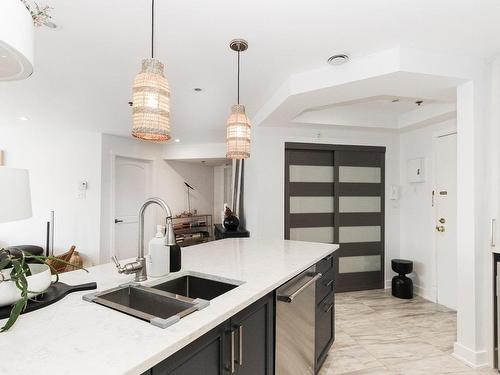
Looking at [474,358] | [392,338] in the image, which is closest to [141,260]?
[392,338]

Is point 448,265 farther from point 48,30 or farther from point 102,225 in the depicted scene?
point 102,225

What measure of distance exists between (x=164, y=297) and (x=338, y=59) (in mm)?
2006

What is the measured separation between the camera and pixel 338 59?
2094 mm

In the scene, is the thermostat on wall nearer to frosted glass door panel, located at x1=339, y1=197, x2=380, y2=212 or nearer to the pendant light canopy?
frosted glass door panel, located at x1=339, y1=197, x2=380, y2=212

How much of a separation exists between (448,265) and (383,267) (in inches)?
33.2

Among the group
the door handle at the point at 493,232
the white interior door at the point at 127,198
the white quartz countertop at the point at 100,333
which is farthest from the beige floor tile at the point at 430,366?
the white interior door at the point at 127,198

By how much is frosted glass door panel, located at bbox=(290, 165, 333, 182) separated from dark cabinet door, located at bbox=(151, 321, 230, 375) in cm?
286

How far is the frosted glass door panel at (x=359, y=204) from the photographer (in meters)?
3.92

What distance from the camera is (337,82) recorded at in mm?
2223

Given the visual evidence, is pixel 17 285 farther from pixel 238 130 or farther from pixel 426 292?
pixel 426 292

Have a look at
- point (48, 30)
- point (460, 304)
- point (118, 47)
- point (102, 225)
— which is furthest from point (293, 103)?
point (102, 225)

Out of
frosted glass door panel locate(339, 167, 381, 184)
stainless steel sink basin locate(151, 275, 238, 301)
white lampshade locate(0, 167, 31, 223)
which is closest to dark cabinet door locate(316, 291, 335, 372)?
stainless steel sink basin locate(151, 275, 238, 301)

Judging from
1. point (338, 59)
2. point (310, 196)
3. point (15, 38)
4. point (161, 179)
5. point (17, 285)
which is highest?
point (338, 59)

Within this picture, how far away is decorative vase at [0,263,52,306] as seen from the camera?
98 cm
